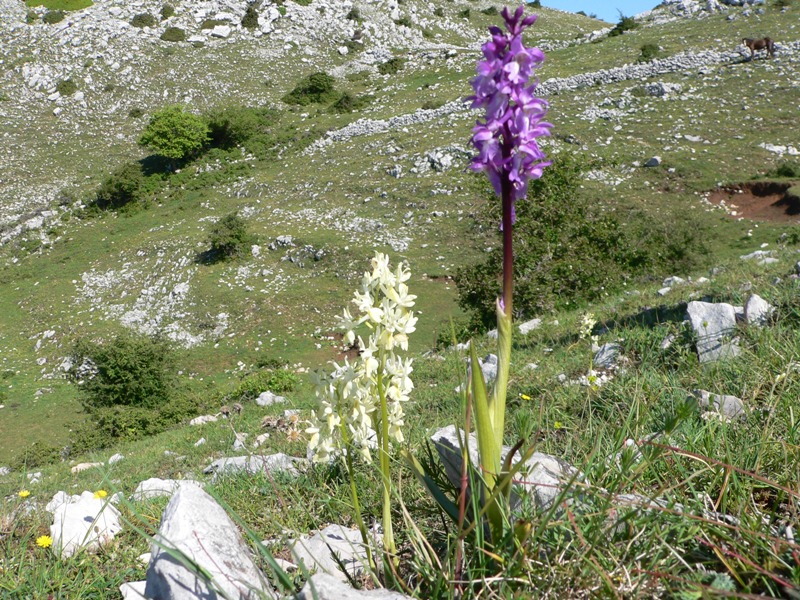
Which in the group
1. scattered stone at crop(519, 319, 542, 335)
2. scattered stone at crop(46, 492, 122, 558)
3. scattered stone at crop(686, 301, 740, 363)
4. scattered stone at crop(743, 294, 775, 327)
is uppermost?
scattered stone at crop(46, 492, 122, 558)

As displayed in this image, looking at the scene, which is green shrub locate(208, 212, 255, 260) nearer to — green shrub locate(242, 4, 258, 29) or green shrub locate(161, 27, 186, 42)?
green shrub locate(161, 27, 186, 42)

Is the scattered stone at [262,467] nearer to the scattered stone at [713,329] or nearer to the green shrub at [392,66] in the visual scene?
the scattered stone at [713,329]

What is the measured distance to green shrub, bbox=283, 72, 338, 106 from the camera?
4356 cm

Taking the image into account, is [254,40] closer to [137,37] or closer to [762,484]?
[137,37]

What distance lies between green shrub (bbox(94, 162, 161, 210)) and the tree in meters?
2.90

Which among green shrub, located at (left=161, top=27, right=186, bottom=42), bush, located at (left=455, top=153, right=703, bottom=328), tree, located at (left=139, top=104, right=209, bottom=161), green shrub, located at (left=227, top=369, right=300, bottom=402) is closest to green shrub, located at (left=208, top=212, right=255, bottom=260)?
green shrub, located at (left=227, top=369, right=300, bottom=402)

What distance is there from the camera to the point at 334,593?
61.8 inches

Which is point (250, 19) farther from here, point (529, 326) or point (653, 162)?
point (529, 326)

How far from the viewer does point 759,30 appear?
123 feet

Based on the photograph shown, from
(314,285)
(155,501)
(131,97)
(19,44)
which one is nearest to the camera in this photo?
(155,501)

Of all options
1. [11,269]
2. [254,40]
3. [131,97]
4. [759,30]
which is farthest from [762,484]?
[254,40]

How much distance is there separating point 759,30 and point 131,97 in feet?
149

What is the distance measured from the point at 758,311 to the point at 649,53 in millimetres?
36846

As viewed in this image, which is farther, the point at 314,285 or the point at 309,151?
the point at 309,151
